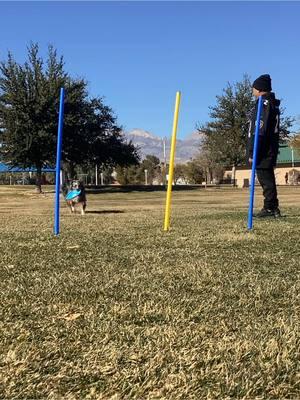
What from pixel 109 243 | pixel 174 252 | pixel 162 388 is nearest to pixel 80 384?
pixel 162 388

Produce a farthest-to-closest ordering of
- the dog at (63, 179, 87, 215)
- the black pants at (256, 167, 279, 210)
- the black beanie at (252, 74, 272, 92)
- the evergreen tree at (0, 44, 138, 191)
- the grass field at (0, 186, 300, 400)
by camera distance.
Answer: the evergreen tree at (0, 44, 138, 191) < the dog at (63, 179, 87, 215) < the black pants at (256, 167, 279, 210) < the black beanie at (252, 74, 272, 92) < the grass field at (0, 186, 300, 400)

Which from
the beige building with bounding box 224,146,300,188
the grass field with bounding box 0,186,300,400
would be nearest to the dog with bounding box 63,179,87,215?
the grass field with bounding box 0,186,300,400

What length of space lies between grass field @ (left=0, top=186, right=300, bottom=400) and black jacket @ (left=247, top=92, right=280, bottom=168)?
276 centimetres

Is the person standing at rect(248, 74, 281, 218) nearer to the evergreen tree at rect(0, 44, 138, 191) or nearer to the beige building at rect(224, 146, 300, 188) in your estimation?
the evergreen tree at rect(0, 44, 138, 191)

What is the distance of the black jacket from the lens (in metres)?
8.34

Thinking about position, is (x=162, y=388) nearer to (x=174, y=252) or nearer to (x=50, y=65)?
(x=174, y=252)

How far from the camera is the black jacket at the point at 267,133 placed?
8.34 m

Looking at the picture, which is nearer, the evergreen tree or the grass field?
the grass field

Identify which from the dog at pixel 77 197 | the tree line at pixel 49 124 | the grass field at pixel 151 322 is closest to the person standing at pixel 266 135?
the grass field at pixel 151 322

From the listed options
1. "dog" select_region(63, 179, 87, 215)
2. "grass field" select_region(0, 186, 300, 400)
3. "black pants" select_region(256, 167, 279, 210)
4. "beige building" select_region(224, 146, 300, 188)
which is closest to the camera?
"grass field" select_region(0, 186, 300, 400)

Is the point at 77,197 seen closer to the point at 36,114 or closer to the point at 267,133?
the point at 267,133

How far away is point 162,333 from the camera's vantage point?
319cm

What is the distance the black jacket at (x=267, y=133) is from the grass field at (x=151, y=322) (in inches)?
109

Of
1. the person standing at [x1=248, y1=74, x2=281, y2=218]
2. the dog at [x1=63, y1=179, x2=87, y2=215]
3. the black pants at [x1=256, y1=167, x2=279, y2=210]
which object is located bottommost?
the dog at [x1=63, y1=179, x2=87, y2=215]
